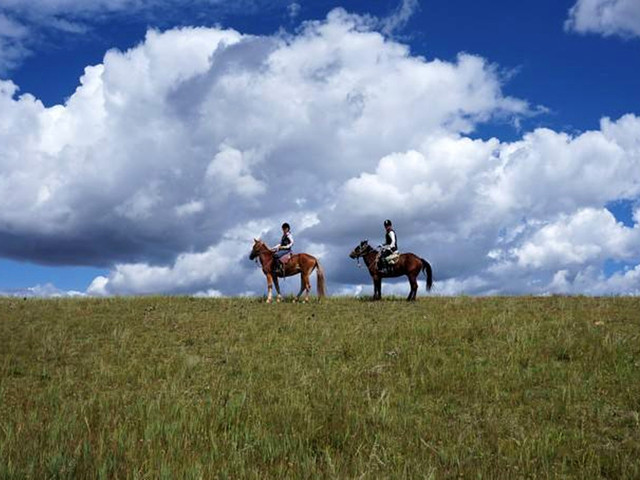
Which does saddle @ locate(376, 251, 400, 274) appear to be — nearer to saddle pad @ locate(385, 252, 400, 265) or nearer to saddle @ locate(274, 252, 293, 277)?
saddle pad @ locate(385, 252, 400, 265)

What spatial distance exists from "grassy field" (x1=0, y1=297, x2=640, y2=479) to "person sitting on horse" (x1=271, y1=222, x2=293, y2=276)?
24.8 feet

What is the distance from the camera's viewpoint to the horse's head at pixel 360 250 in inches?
1151

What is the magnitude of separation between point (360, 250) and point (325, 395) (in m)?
19.5

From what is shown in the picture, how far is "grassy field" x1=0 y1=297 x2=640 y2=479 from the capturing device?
6.99m

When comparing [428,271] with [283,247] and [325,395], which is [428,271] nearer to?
[283,247]

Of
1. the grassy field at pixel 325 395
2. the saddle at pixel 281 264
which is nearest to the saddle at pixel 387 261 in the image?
the saddle at pixel 281 264

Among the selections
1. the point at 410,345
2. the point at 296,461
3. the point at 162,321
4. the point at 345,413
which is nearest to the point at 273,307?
the point at 162,321

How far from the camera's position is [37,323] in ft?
66.7

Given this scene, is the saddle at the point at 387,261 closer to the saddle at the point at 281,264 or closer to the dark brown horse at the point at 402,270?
the dark brown horse at the point at 402,270

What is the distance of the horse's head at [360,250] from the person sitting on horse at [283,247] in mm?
3355

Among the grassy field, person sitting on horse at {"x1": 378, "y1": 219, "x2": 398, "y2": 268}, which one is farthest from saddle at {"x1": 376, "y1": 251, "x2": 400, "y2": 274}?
the grassy field

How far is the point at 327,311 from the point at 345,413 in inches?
554

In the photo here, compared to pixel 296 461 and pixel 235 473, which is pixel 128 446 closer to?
pixel 235 473

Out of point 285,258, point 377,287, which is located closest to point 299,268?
point 285,258
